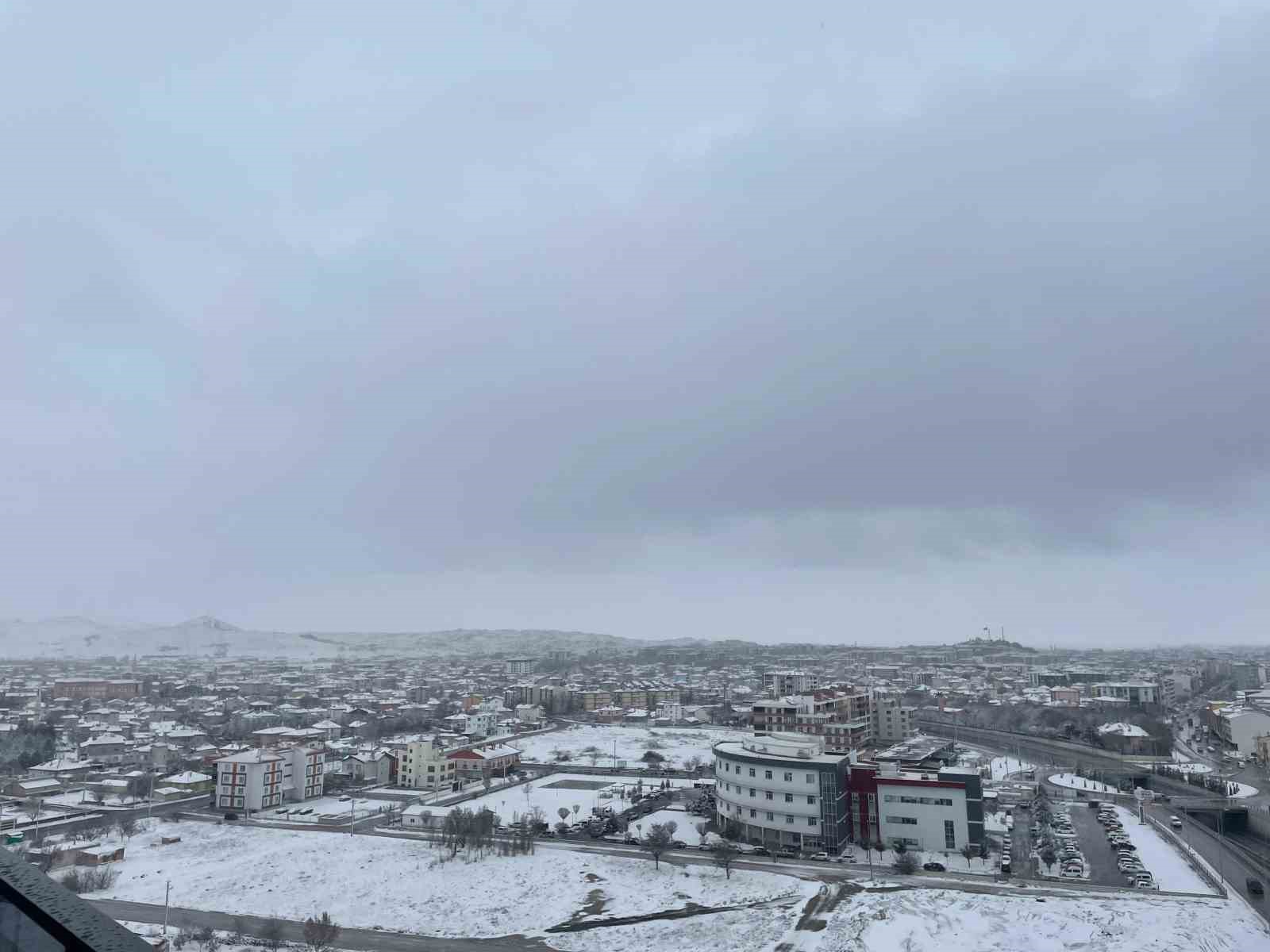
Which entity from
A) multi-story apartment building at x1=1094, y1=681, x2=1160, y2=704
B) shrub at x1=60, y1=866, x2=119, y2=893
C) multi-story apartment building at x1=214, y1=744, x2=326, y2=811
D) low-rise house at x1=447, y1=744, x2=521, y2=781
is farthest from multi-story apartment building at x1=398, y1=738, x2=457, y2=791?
multi-story apartment building at x1=1094, y1=681, x2=1160, y2=704

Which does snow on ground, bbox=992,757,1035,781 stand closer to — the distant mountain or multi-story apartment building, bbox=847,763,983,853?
multi-story apartment building, bbox=847,763,983,853

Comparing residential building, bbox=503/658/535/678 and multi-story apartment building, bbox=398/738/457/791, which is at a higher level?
multi-story apartment building, bbox=398/738/457/791

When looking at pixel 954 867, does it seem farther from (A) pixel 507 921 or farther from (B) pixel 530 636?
(B) pixel 530 636

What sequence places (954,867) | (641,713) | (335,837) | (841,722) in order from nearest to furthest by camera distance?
1. (954,867)
2. (335,837)
3. (841,722)
4. (641,713)

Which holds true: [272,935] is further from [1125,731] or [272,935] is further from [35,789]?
[1125,731]

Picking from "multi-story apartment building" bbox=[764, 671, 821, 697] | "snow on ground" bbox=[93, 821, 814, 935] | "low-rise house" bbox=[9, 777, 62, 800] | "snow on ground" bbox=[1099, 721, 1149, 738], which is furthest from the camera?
Result: "multi-story apartment building" bbox=[764, 671, 821, 697]

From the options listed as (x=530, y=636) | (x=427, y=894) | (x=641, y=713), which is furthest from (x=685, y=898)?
(x=530, y=636)

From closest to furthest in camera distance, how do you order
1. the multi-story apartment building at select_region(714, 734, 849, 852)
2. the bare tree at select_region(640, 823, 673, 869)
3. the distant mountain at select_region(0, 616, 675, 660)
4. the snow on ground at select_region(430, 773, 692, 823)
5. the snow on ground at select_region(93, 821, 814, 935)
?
the snow on ground at select_region(93, 821, 814, 935) → the bare tree at select_region(640, 823, 673, 869) → the multi-story apartment building at select_region(714, 734, 849, 852) → the snow on ground at select_region(430, 773, 692, 823) → the distant mountain at select_region(0, 616, 675, 660)
